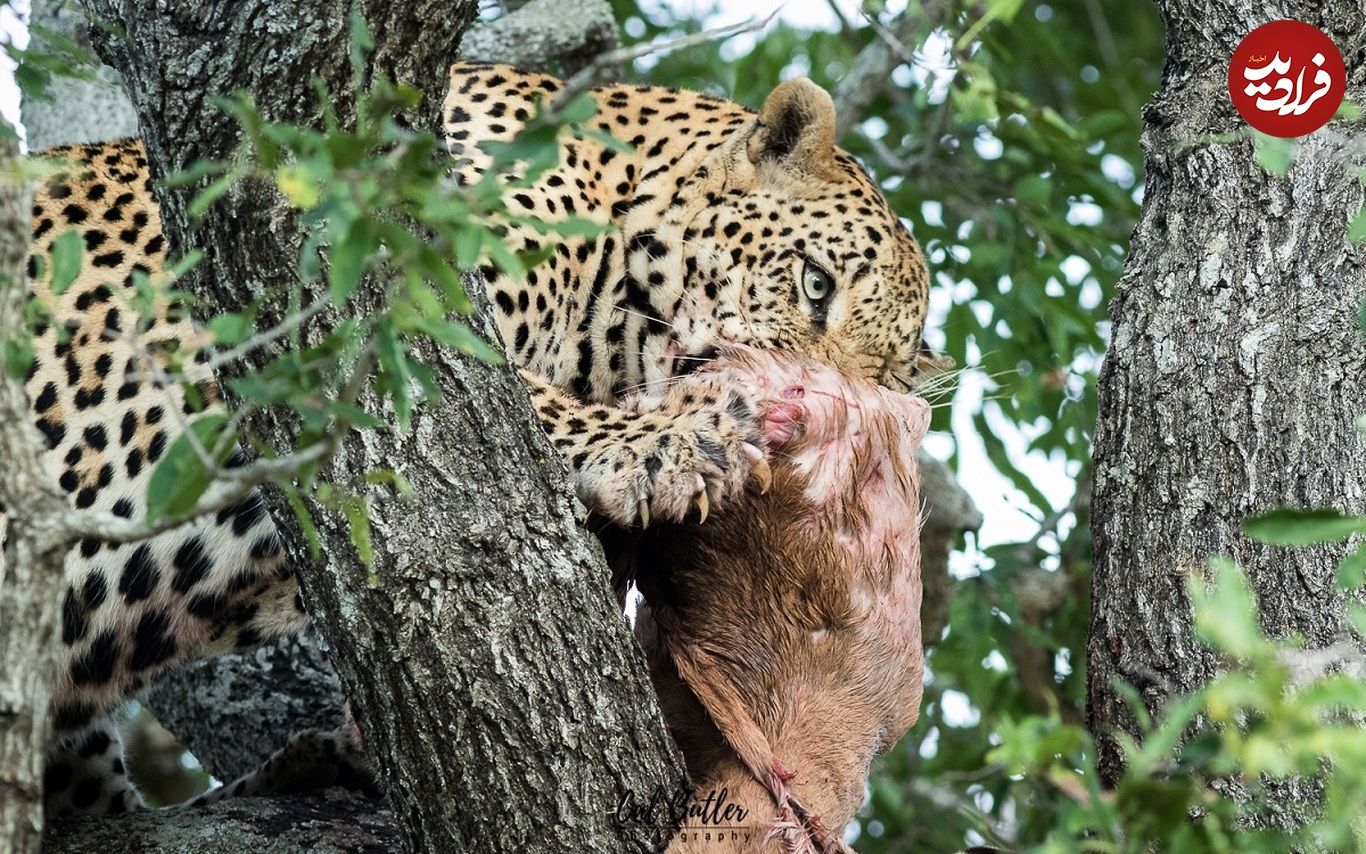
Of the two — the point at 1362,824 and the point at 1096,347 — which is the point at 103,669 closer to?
the point at 1362,824

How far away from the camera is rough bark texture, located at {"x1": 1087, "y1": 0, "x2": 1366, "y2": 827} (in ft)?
10.8

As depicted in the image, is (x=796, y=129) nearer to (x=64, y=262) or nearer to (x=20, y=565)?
(x=64, y=262)

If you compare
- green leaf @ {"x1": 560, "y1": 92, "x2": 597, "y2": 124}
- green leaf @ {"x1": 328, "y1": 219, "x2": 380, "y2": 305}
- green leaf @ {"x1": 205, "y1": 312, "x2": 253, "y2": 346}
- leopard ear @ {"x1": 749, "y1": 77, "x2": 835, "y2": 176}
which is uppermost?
green leaf @ {"x1": 560, "y1": 92, "x2": 597, "y2": 124}

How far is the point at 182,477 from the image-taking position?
6.72ft

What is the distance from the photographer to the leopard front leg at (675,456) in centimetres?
336

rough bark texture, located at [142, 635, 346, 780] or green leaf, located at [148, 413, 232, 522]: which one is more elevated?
green leaf, located at [148, 413, 232, 522]

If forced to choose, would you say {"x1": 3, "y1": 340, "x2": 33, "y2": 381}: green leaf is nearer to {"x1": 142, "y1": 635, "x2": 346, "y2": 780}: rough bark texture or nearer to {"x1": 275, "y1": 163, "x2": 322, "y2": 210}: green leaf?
{"x1": 275, "y1": 163, "x2": 322, "y2": 210}: green leaf

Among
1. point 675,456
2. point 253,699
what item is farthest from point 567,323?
point 253,699

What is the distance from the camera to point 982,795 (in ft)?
19.0

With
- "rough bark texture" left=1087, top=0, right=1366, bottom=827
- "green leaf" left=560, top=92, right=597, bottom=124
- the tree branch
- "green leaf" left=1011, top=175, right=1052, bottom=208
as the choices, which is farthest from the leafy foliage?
the tree branch

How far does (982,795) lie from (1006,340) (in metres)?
1.66

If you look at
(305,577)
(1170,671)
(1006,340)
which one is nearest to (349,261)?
(305,577)

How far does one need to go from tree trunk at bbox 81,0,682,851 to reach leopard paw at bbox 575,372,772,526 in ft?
1.34

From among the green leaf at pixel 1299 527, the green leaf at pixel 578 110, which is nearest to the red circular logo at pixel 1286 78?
the green leaf at pixel 1299 527
